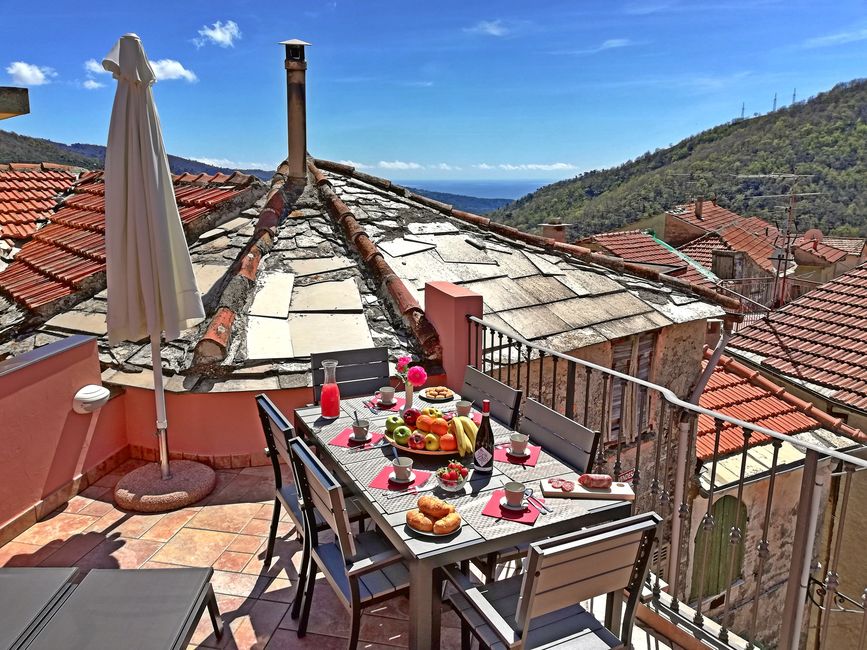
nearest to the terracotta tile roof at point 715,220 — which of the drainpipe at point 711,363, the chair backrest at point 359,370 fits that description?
the drainpipe at point 711,363

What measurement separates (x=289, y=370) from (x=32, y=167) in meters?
9.05

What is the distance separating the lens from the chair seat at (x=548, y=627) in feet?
7.64

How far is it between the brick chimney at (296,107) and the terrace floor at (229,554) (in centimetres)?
470

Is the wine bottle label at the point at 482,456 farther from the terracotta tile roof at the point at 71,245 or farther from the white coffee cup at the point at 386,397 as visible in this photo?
the terracotta tile roof at the point at 71,245

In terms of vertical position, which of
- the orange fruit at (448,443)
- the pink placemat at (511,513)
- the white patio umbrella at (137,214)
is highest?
the white patio umbrella at (137,214)

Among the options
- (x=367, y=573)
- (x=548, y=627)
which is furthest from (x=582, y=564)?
(x=367, y=573)

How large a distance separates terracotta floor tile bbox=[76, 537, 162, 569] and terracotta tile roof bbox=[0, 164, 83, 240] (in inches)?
258

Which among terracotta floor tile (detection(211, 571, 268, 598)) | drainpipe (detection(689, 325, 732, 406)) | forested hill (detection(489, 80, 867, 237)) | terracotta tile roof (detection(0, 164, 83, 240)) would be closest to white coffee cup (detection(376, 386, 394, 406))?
terracotta floor tile (detection(211, 571, 268, 598))

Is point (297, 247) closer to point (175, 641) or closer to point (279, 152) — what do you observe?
point (279, 152)

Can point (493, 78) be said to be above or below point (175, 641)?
above

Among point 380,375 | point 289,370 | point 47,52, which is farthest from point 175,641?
point 47,52

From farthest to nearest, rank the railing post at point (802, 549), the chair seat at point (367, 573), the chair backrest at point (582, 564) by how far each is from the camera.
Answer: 1. the chair seat at point (367, 573)
2. the railing post at point (802, 549)
3. the chair backrest at point (582, 564)

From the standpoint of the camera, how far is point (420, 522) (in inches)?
99.9

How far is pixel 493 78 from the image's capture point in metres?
50.9
